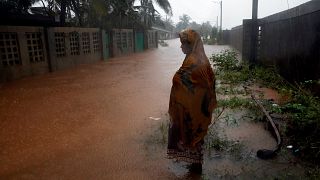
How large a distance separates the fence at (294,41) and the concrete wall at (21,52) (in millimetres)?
8360

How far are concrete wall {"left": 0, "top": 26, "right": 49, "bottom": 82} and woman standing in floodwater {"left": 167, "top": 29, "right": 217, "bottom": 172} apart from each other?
883 centimetres

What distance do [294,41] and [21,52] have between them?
353 inches

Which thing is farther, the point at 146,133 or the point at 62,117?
the point at 62,117

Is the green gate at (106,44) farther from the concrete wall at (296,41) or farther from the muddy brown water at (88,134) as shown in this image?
the concrete wall at (296,41)

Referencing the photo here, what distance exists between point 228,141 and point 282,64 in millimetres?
4220

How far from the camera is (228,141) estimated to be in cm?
439

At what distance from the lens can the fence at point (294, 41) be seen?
5516 millimetres

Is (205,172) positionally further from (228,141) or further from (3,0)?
(3,0)

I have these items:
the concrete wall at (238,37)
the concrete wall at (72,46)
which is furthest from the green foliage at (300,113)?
the concrete wall at (238,37)

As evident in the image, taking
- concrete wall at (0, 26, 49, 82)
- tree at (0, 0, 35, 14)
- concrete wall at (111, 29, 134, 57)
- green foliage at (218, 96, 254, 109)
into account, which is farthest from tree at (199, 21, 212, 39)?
green foliage at (218, 96, 254, 109)

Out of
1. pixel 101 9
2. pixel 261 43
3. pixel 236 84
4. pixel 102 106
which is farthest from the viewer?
pixel 101 9

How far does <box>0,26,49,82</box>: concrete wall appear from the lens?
1035cm

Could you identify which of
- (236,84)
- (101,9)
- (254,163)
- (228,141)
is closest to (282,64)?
(236,84)

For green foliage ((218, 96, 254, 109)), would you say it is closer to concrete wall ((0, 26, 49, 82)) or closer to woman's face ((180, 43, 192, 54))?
woman's face ((180, 43, 192, 54))
